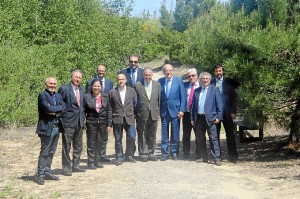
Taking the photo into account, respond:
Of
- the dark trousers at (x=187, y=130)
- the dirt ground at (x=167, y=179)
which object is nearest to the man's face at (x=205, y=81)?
the dark trousers at (x=187, y=130)

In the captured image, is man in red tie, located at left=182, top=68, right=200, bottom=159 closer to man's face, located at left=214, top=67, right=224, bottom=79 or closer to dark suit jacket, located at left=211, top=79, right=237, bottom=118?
man's face, located at left=214, top=67, right=224, bottom=79

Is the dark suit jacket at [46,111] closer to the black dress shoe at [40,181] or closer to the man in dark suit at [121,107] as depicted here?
the black dress shoe at [40,181]

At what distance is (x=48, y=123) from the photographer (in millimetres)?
7465

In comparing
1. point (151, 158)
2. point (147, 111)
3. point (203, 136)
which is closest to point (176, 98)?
point (147, 111)

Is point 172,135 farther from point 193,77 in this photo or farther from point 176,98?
point 193,77

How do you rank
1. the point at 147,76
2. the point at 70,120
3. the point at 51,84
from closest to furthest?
the point at 51,84 → the point at 70,120 → the point at 147,76

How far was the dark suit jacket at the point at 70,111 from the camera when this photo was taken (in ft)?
26.2

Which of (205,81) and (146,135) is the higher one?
(205,81)

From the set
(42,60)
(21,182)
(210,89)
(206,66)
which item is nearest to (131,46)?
(42,60)

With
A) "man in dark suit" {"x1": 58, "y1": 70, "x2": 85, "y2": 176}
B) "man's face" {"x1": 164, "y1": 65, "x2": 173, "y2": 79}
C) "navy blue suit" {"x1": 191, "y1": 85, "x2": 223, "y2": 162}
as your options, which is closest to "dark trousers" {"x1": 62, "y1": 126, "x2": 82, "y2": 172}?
"man in dark suit" {"x1": 58, "y1": 70, "x2": 85, "y2": 176}

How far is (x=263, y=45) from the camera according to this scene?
8.40 meters

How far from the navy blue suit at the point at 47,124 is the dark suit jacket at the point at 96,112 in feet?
2.59

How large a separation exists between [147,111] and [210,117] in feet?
4.07

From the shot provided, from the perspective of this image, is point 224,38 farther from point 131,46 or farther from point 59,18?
point 131,46
